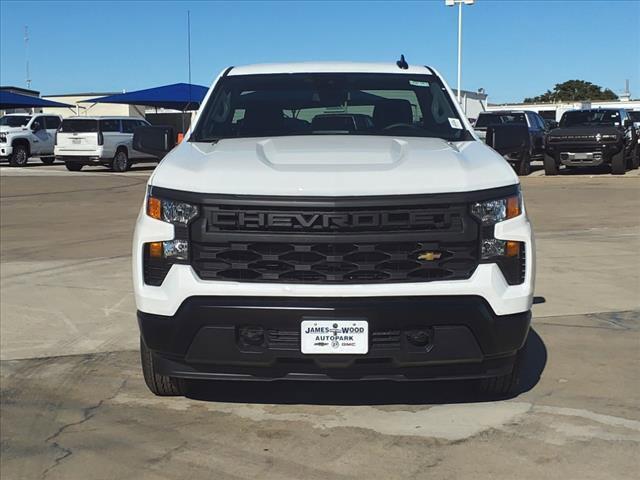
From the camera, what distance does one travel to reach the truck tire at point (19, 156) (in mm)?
28594

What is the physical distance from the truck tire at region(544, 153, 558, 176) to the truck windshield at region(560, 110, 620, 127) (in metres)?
0.98

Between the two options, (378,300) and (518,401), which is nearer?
(378,300)

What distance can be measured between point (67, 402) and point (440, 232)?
92.2 inches

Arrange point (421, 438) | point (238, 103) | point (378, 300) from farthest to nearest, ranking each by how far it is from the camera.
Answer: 1. point (238, 103)
2. point (421, 438)
3. point (378, 300)

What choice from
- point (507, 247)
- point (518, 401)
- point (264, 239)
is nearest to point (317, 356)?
point (264, 239)

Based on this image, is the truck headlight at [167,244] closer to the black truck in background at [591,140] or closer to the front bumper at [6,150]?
the black truck in background at [591,140]

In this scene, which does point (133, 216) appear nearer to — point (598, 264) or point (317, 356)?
point (598, 264)

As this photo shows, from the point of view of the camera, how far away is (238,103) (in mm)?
5285

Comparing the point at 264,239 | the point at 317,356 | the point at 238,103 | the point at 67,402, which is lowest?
the point at 67,402

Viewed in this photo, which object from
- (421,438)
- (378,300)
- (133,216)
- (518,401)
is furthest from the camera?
(133,216)

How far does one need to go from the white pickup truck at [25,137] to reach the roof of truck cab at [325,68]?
2471 centimetres

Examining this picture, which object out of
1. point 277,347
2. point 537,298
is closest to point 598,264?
point 537,298

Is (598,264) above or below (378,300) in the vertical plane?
below

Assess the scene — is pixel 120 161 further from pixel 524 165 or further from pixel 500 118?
pixel 524 165
